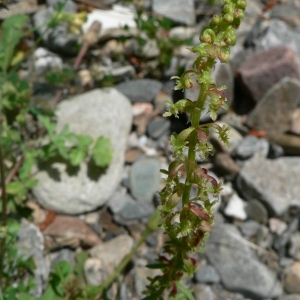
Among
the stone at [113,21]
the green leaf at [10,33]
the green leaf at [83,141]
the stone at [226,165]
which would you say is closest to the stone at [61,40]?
the stone at [113,21]

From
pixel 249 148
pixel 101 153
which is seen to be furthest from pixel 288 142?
pixel 101 153

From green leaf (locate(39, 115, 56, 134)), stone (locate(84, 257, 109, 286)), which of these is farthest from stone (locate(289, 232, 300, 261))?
green leaf (locate(39, 115, 56, 134))

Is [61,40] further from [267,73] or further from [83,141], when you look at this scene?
[267,73]

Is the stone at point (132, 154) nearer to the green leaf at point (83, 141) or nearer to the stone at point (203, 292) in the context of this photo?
the green leaf at point (83, 141)

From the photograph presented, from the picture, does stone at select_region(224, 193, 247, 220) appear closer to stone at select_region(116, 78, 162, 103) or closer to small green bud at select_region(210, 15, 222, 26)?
stone at select_region(116, 78, 162, 103)

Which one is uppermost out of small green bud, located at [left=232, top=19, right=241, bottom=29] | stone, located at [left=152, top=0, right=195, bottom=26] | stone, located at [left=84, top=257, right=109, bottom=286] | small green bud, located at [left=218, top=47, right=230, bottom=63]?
small green bud, located at [left=232, top=19, right=241, bottom=29]

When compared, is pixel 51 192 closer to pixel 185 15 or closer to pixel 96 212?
pixel 96 212
